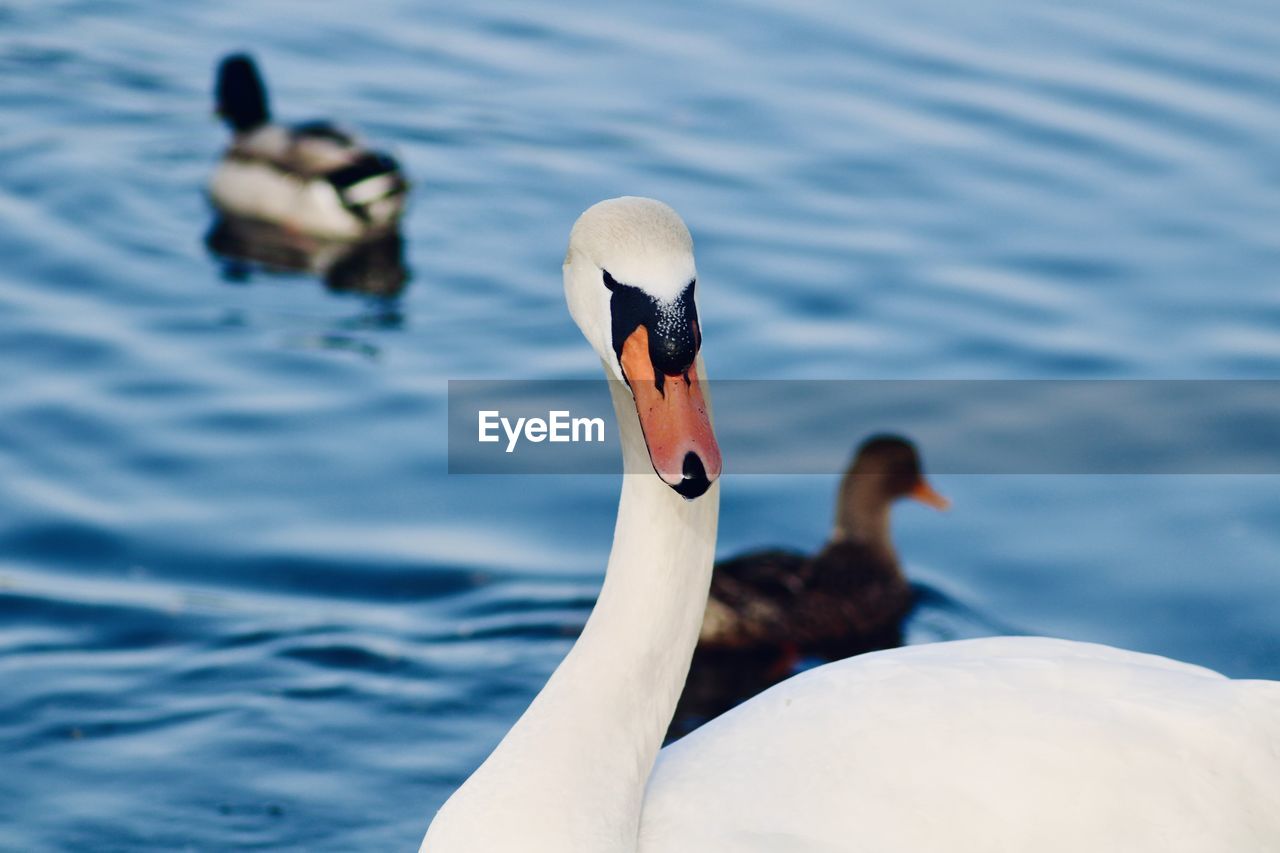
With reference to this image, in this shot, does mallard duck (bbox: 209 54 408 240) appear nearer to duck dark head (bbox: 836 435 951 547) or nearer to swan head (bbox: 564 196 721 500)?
duck dark head (bbox: 836 435 951 547)

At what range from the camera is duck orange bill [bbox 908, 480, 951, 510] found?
737cm

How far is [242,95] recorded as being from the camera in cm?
1107

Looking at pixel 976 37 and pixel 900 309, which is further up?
pixel 976 37

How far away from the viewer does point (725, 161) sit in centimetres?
1074

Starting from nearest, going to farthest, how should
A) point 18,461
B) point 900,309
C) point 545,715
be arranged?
1. point 545,715
2. point 18,461
3. point 900,309

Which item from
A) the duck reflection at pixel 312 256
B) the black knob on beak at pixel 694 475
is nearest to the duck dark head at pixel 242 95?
the duck reflection at pixel 312 256

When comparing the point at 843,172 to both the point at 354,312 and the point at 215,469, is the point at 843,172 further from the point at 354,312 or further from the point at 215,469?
the point at 215,469

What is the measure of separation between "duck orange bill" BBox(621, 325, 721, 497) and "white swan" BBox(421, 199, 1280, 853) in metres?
0.11

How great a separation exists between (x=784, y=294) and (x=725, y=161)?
1.70m

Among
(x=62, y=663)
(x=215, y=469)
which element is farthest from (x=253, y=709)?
(x=215, y=469)

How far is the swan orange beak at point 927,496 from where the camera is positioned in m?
7.36

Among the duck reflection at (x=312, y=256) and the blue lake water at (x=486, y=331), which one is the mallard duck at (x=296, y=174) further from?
the blue lake water at (x=486, y=331)

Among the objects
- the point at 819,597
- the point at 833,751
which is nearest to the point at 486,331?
the point at 819,597

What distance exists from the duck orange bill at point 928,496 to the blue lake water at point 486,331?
199 mm
